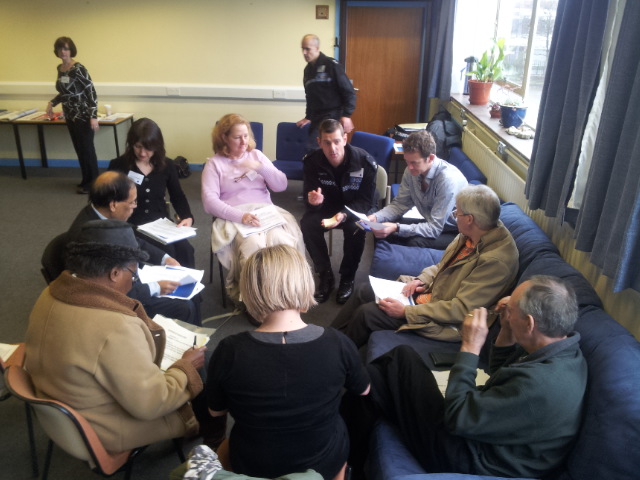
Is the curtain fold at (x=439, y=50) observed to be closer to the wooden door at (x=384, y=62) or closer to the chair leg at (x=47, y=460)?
the wooden door at (x=384, y=62)

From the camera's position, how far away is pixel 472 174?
13.4ft

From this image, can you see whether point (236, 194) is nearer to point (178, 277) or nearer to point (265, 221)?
point (265, 221)

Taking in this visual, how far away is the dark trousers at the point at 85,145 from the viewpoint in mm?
5672

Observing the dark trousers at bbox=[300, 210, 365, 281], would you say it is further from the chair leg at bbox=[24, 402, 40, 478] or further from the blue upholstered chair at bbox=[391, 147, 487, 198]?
the chair leg at bbox=[24, 402, 40, 478]

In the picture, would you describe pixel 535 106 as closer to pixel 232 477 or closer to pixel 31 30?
pixel 232 477

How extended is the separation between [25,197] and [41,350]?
16.0ft

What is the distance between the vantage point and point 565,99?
2.36 metres

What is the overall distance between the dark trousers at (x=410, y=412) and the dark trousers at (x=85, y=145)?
4840 millimetres

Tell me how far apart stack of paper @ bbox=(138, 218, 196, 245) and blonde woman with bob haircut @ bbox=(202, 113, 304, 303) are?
0.85 ft

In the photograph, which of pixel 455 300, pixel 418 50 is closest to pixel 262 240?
pixel 455 300

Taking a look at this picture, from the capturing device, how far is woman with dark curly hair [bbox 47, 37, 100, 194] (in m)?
5.41

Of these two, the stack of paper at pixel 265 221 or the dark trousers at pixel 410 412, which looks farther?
the stack of paper at pixel 265 221

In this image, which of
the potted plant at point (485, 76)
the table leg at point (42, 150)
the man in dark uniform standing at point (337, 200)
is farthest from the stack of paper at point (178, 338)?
the table leg at point (42, 150)

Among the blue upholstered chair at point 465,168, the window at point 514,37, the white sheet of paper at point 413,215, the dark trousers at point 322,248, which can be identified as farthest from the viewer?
the window at point 514,37
